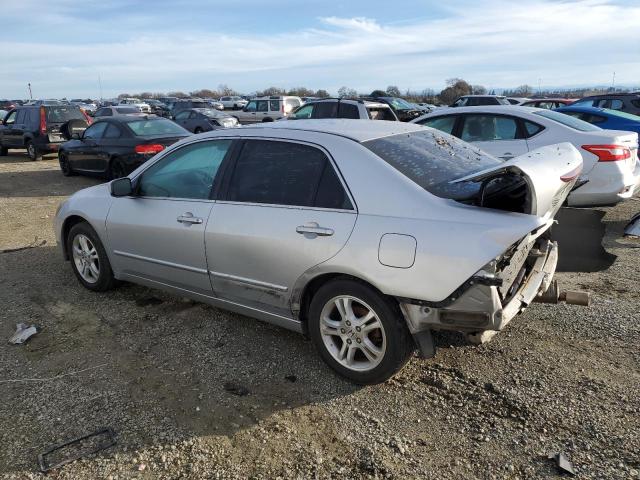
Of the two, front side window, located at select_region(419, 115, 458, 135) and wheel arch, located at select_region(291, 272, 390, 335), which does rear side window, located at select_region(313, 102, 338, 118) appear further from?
wheel arch, located at select_region(291, 272, 390, 335)

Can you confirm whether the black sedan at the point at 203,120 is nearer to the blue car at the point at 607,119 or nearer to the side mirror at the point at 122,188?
the blue car at the point at 607,119

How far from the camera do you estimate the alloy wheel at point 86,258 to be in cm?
504

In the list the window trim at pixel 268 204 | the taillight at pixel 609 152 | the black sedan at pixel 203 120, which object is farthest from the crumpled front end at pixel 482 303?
the black sedan at pixel 203 120

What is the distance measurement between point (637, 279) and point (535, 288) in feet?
7.40

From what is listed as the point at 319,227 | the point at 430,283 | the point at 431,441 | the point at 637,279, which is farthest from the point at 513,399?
the point at 637,279

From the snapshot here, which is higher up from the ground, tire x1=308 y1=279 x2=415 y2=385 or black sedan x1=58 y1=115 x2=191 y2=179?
black sedan x1=58 y1=115 x2=191 y2=179

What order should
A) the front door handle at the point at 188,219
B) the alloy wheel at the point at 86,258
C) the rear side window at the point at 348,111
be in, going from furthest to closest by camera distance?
the rear side window at the point at 348,111, the alloy wheel at the point at 86,258, the front door handle at the point at 188,219

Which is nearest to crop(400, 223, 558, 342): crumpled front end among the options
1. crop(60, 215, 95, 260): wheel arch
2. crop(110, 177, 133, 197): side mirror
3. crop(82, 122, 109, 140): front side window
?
crop(110, 177, 133, 197): side mirror

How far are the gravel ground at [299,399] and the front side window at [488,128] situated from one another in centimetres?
335

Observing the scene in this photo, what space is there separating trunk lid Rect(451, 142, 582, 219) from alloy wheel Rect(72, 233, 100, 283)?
139 inches

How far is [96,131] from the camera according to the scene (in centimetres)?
1152

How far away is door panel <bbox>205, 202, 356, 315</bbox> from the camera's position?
3.27 meters

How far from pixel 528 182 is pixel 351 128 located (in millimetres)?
1403

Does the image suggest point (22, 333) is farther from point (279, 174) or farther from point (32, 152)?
point (32, 152)
